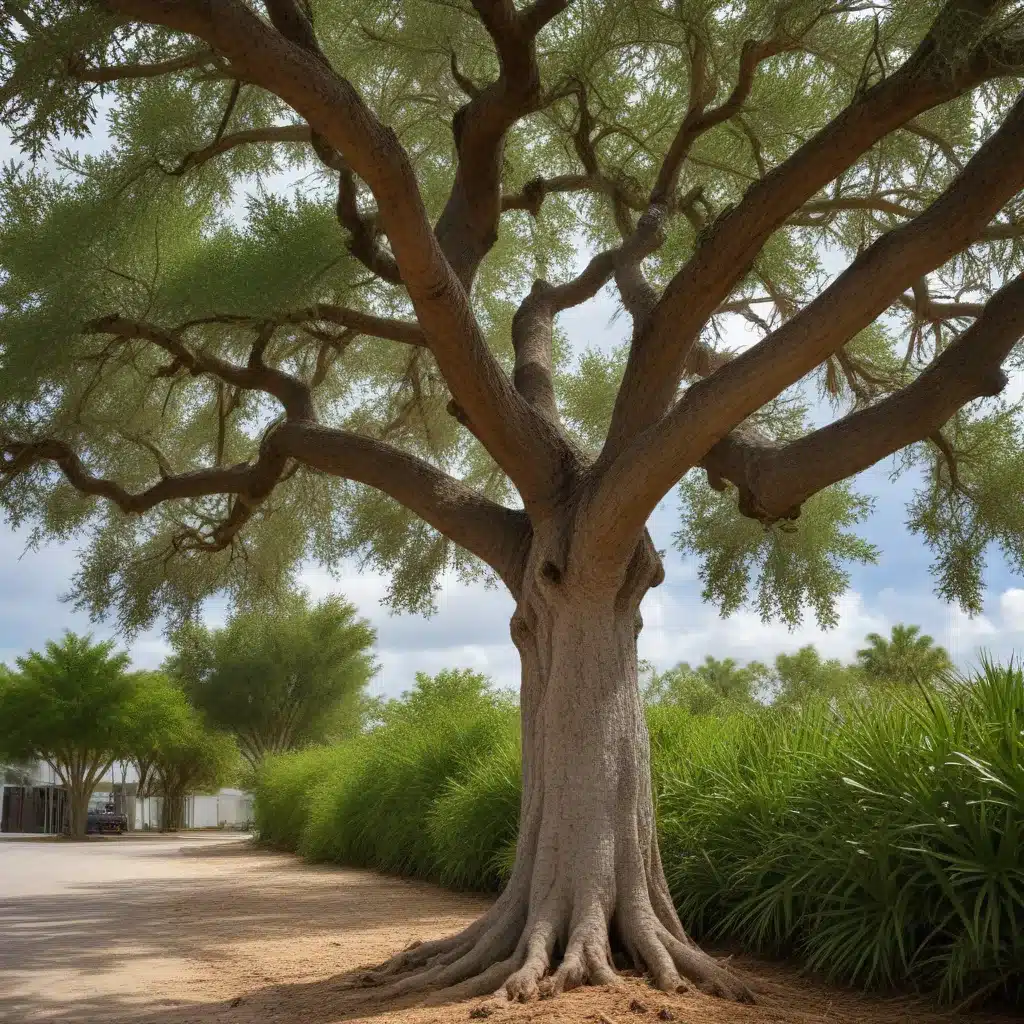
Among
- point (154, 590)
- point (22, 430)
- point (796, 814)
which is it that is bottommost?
point (796, 814)

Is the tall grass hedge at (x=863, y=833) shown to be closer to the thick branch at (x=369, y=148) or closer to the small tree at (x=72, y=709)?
the thick branch at (x=369, y=148)

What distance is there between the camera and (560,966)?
5578 mm

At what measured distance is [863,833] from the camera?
6270mm

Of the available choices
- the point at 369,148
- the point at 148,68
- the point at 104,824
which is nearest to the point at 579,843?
the point at 369,148

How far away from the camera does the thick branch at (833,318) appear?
18.4ft

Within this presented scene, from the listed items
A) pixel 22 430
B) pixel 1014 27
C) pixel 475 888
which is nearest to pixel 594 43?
pixel 1014 27

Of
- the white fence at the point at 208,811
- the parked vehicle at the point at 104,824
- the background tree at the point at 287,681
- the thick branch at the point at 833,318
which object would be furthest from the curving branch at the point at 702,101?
the white fence at the point at 208,811

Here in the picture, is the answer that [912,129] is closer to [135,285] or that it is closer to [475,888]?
[135,285]

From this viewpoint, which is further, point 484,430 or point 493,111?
point 493,111

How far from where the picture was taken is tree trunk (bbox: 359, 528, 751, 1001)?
573 centimetres

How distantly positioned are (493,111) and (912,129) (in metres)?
3.53

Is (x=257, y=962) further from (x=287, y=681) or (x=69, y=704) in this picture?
(x=287, y=681)

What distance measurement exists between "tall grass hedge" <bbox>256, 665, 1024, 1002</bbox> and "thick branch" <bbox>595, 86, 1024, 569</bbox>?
225cm

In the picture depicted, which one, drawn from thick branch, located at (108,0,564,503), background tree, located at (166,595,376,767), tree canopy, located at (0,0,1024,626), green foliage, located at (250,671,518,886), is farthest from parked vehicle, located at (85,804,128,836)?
thick branch, located at (108,0,564,503)
